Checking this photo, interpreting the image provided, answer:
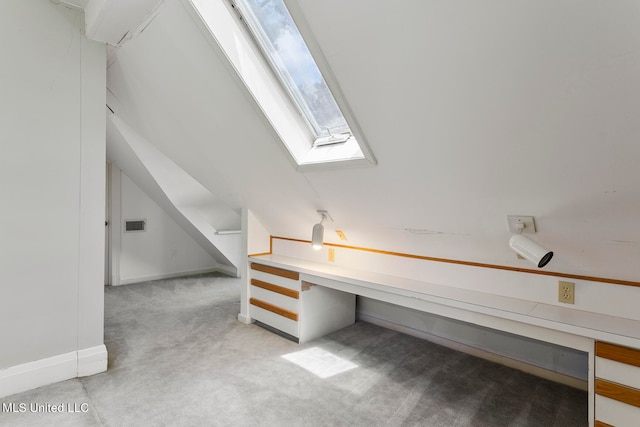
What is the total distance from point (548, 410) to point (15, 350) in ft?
10.8

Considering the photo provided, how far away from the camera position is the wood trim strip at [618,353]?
145 centimetres

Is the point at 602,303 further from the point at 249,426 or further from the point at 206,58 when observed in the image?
the point at 206,58

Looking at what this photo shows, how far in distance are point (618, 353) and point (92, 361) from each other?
10.0 ft

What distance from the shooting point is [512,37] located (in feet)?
3.67

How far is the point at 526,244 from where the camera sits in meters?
1.69

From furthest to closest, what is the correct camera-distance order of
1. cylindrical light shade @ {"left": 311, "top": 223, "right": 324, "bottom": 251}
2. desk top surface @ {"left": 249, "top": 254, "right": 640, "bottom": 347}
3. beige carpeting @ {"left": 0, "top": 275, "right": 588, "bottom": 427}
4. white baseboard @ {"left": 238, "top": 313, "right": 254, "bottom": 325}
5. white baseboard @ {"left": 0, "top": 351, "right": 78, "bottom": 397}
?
1. white baseboard @ {"left": 238, "top": 313, "right": 254, "bottom": 325}
2. cylindrical light shade @ {"left": 311, "top": 223, "right": 324, "bottom": 251}
3. white baseboard @ {"left": 0, "top": 351, "right": 78, "bottom": 397}
4. beige carpeting @ {"left": 0, "top": 275, "right": 588, "bottom": 427}
5. desk top surface @ {"left": 249, "top": 254, "right": 640, "bottom": 347}

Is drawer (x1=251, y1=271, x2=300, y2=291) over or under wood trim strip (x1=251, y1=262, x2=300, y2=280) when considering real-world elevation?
under

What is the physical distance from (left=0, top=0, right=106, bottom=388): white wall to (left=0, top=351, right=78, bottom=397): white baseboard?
0.02 metres

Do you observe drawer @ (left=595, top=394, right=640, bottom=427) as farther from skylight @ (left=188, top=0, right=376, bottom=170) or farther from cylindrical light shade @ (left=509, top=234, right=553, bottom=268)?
skylight @ (left=188, top=0, right=376, bottom=170)

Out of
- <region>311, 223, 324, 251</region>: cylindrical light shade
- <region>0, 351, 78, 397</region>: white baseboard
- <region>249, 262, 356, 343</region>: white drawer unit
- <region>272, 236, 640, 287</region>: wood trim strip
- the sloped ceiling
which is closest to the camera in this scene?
the sloped ceiling

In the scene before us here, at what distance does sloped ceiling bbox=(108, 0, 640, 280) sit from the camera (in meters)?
1.10

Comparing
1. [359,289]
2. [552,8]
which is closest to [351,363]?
[359,289]

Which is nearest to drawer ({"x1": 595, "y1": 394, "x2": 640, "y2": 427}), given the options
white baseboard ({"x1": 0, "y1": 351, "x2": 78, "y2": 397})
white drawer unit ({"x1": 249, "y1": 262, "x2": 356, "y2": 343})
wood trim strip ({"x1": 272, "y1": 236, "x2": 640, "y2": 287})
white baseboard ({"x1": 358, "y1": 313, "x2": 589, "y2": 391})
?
wood trim strip ({"x1": 272, "y1": 236, "x2": 640, "y2": 287})

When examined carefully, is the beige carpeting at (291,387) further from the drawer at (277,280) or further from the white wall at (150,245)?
the white wall at (150,245)
